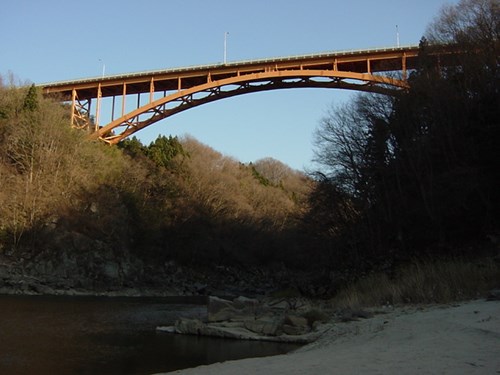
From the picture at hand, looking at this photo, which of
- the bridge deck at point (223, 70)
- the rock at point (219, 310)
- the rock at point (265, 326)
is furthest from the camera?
the bridge deck at point (223, 70)

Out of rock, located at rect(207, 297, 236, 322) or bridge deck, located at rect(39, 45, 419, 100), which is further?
bridge deck, located at rect(39, 45, 419, 100)

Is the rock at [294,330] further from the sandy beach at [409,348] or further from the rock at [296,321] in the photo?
the sandy beach at [409,348]

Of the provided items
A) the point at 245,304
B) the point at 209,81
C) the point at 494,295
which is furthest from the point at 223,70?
the point at 494,295

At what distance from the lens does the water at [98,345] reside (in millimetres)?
11547

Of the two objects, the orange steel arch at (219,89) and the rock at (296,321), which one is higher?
the orange steel arch at (219,89)

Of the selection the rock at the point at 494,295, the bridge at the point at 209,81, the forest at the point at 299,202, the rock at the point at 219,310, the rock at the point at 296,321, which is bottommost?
the rock at the point at 296,321

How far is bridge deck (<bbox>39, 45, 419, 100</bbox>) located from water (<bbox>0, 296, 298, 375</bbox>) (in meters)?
23.6

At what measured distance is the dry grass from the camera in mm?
15477

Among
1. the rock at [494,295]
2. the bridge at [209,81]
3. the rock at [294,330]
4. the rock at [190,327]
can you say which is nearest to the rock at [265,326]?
the rock at [294,330]

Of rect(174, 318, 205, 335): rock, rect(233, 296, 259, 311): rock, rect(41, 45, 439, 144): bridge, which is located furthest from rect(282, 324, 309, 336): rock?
rect(41, 45, 439, 144): bridge

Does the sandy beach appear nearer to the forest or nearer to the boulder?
the boulder

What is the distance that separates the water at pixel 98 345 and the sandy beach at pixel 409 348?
2119 mm

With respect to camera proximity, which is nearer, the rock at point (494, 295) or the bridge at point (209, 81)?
the rock at point (494, 295)

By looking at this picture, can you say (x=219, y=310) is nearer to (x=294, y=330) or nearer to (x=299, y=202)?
(x=294, y=330)
